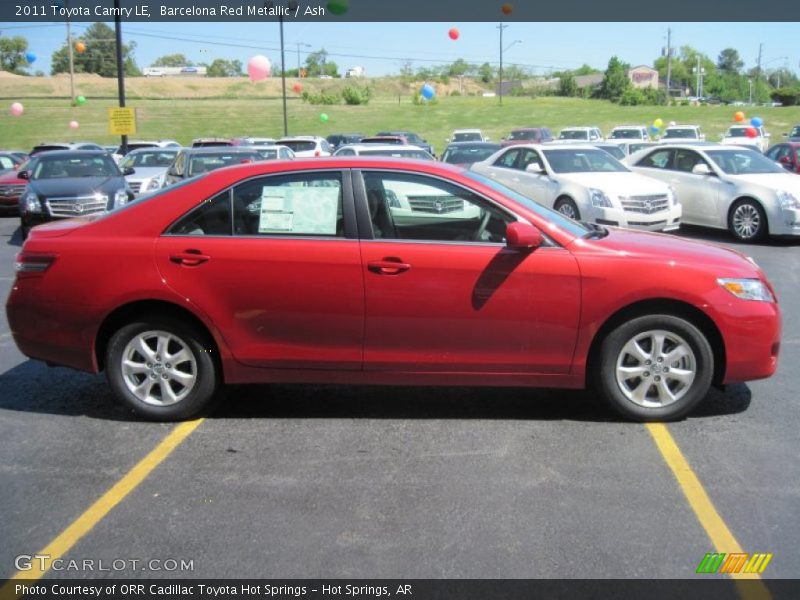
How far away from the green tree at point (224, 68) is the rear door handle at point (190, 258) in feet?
495

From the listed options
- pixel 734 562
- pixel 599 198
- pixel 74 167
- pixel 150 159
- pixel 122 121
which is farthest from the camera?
pixel 122 121

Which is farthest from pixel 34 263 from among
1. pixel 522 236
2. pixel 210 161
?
pixel 210 161

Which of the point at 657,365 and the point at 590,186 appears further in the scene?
the point at 590,186

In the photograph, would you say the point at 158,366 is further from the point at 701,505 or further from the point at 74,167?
the point at 74,167

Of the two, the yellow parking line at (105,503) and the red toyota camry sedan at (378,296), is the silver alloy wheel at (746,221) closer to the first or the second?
the red toyota camry sedan at (378,296)

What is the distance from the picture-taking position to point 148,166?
2002 centimetres

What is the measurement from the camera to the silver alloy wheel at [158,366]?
203 inches

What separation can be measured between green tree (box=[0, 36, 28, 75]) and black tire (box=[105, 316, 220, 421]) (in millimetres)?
134716

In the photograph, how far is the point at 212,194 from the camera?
5211 mm

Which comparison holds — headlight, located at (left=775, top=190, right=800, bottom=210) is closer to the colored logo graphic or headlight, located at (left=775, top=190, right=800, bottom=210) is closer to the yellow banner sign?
the colored logo graphic
